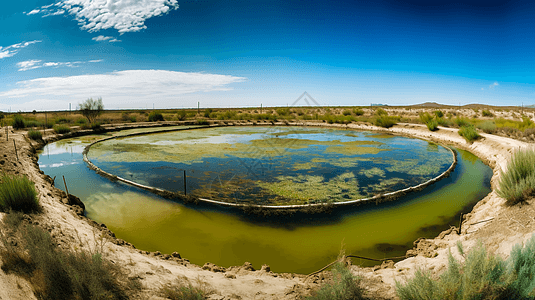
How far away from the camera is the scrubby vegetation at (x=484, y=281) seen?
208 centimetres

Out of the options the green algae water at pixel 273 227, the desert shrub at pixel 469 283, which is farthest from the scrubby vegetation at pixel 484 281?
the green algae water at pixel 273 227

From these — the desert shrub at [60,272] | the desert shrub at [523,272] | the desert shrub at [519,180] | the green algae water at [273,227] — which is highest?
the desert shrub at [519,180]

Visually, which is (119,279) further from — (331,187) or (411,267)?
(331,187)

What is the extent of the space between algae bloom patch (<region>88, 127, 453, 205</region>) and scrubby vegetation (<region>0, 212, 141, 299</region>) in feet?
11.7

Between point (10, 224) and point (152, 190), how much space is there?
343 centimetres

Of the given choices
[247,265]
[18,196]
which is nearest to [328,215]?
[247,265]

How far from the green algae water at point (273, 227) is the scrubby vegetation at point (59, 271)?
1.51m

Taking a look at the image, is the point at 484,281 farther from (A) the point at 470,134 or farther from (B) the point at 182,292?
(A) the point at 470,134

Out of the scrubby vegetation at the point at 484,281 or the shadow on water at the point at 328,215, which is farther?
the shadow on water at the point at 328,215

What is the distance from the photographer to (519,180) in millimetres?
4812

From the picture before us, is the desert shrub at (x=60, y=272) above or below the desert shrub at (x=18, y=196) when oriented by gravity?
below

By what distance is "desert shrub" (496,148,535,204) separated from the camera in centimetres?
426

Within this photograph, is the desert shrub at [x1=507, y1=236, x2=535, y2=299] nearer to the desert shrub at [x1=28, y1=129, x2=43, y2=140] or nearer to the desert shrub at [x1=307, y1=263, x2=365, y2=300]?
the desert shrub at [x1=307, y1=263, x2=365, y2=300]

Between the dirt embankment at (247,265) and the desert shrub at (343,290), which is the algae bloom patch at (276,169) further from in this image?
the desert shrub at (343,290)
